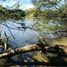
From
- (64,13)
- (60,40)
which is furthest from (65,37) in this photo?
(64,13)

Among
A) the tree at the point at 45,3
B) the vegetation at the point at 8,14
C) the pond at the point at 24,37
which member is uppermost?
the tree at the point at 45,3

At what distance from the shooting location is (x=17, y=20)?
1070cm

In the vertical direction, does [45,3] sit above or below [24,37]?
above

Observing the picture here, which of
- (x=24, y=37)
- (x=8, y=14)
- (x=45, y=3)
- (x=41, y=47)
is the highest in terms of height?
(x=45, y=3)

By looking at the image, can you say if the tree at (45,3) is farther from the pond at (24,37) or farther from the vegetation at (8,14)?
the vegetation at (8,14)

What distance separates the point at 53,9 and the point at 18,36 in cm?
337

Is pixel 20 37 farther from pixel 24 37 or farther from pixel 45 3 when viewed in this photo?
pixel 45 3

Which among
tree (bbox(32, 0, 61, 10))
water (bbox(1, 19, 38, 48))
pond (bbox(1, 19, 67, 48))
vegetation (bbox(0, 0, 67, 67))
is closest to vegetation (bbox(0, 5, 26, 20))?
vegetation (bbox(0, 0, 67, 67))

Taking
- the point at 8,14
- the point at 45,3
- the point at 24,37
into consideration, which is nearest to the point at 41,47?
the point at 8,14

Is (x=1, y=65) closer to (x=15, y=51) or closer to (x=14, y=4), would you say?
(x=15, y=51)

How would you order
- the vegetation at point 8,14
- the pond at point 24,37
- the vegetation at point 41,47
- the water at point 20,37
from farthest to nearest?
1. the pond at point 24,37
2. the water at point 20,37
3. the vegetation at point 8,14
4. the vegetation at point 41,47

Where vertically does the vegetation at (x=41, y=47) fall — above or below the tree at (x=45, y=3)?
below

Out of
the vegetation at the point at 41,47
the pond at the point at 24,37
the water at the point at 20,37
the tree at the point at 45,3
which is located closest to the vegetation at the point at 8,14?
the vegetation at the point at 41,47

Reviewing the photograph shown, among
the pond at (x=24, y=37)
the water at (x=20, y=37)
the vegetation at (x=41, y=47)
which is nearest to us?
the vegetation at (x=41, y=47)
